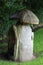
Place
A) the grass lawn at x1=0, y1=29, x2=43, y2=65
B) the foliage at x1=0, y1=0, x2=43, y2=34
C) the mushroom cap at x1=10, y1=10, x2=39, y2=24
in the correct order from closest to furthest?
1. the grass lawn at x1=0, y1=29, x2=43, y2=65
2. the mushroom cap at x1=10, y1=10, x2=39, y2=24
3. the foliage at x1=0, y1=0, x2=43, y2=34

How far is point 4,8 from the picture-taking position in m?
14.2

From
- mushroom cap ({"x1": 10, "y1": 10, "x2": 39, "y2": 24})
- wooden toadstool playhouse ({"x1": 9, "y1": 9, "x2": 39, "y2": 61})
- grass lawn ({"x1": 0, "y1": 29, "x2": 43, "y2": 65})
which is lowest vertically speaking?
grass lawn ({"x1": 0, "y1": 29, "x2": 43, "y2": 65})

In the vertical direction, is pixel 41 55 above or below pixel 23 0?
below

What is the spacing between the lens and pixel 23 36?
9.70 m

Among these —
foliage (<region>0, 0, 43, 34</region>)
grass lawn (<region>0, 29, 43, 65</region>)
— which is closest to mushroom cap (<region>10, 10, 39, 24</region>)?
grass lawn (<region>0, 29, 43, 65</region>)

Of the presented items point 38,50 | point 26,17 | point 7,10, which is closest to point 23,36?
point 26,17

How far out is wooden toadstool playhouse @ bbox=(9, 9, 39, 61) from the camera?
31.3 feet

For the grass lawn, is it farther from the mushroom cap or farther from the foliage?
the foliage

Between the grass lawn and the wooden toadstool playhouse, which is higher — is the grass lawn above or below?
below

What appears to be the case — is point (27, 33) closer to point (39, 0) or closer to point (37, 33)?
point (37, 33)

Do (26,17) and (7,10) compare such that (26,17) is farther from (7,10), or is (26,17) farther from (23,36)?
(7,10)

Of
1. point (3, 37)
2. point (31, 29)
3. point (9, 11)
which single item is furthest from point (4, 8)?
point (31, 29)

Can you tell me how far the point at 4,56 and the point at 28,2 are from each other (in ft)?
24.5

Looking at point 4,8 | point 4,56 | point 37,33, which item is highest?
point 4,8
